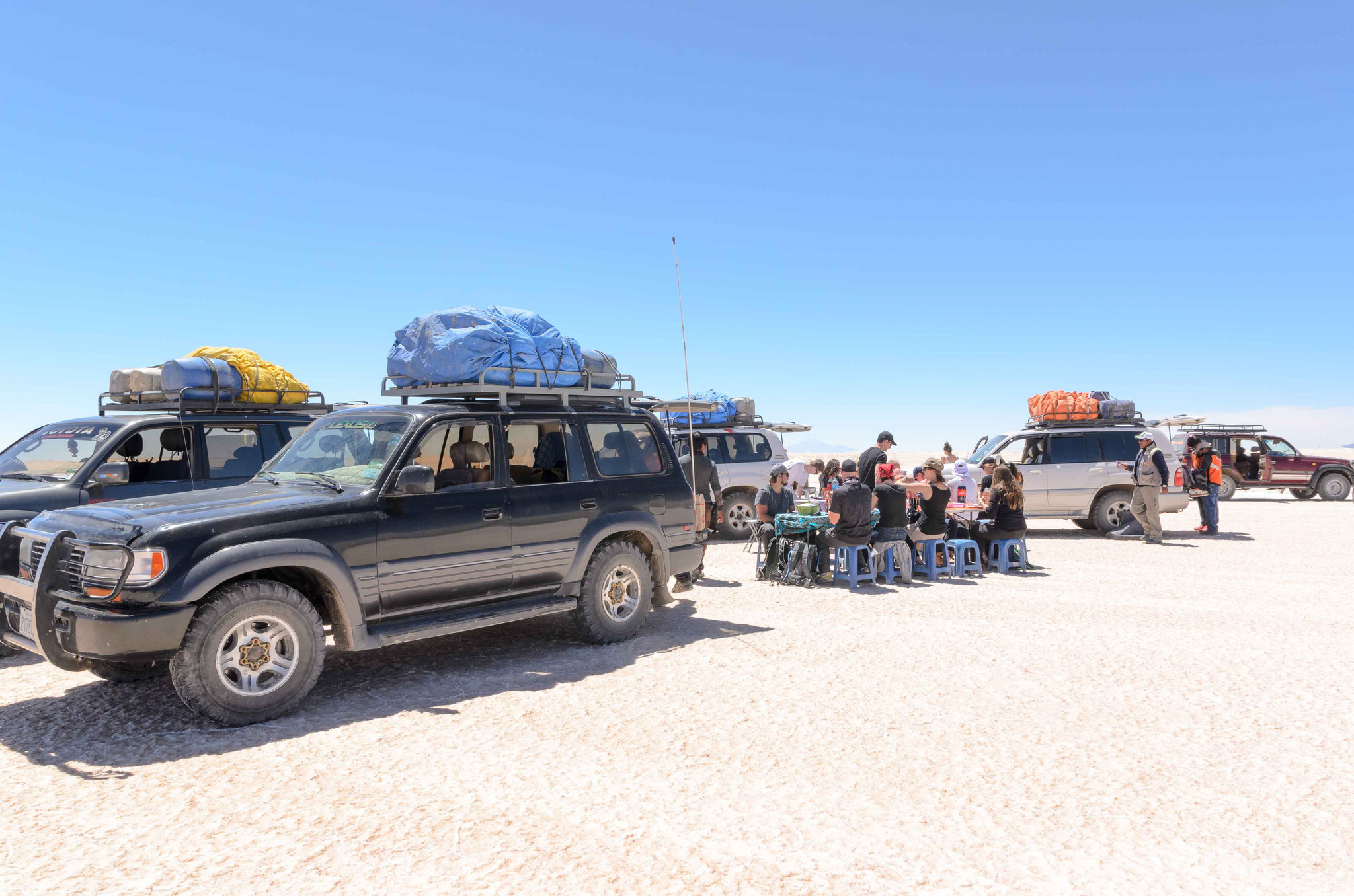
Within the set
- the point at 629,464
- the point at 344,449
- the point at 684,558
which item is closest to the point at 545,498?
the point at 629,464

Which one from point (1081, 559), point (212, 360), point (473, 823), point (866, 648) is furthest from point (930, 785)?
point (1081, 559)

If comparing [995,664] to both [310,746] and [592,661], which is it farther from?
[310,746]

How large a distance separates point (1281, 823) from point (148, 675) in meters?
6.34

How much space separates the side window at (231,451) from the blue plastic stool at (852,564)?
625 cm

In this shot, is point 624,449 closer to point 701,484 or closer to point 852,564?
point 852,564

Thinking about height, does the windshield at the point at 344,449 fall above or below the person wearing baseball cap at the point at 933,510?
above

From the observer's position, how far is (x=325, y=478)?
577cm

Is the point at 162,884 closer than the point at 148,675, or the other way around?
the point at 162,884

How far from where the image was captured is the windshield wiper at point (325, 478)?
5.59m

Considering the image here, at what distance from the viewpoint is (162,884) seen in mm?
3221

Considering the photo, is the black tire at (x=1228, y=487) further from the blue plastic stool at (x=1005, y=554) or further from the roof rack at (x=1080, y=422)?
the blue plastic stool at (x=1005, y=554)

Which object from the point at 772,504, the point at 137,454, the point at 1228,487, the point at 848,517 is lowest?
A: the point at 1228,487

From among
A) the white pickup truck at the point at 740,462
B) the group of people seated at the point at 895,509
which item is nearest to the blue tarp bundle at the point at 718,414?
the white pickup truck at the point at 740,462

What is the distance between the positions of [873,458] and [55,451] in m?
8.55
